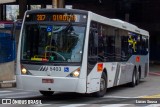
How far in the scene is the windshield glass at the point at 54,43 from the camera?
1470 cm

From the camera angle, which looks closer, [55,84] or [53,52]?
[55,84]

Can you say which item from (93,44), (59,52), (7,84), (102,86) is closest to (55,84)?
(59,52)

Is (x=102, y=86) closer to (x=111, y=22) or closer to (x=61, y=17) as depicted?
(x=111, y=22)

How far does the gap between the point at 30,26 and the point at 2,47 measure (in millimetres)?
7205

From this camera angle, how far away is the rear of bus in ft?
47.8

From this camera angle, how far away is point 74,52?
14.7m

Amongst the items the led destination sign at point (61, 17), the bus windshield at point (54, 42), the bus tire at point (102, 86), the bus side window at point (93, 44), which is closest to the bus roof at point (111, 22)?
the bus side window at point (93, 44)

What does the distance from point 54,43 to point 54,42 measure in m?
0.03

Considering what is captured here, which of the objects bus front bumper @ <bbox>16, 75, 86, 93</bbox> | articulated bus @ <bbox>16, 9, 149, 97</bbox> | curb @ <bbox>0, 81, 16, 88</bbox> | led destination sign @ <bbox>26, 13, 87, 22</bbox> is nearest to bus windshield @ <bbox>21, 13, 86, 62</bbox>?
articulated bus @ <bbox>16, 9, 149, 97</bbox>

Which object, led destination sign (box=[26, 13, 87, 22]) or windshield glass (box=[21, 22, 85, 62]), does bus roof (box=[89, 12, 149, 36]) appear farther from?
windshield glass (box=[21, 22, 85, 62])

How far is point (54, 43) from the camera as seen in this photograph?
1482 centimetres

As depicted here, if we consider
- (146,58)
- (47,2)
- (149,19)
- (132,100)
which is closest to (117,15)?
(149,19)

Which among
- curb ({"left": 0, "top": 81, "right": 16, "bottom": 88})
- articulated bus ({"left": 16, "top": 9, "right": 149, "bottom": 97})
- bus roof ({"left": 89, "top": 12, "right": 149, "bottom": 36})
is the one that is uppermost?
bus roof ({"left": 89, "top": 12, "right": 149, "bottom": 36})

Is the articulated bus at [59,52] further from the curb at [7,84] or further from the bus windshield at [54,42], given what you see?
the curb at [7,84]
